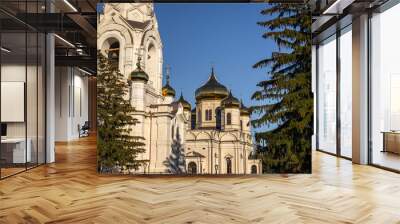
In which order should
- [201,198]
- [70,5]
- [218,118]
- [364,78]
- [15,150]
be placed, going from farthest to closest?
[364,78], [70,5], [15,150], [218,118], [201,198]

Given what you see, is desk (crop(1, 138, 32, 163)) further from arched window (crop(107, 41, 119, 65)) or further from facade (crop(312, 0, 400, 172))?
facade (crop(312, 0, 400, 172))

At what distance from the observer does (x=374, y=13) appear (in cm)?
775

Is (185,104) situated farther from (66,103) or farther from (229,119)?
(66,103)

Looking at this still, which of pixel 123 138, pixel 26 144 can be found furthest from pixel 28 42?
pixel 123 138

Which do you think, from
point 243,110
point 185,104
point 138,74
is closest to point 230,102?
point 243,110

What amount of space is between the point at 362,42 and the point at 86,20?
6.22 m

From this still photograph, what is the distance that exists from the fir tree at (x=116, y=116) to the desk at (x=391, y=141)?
463 cm

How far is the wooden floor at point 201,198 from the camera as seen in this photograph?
3.89 metres

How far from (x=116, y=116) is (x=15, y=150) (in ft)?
6.65

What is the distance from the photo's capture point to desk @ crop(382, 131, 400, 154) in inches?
274

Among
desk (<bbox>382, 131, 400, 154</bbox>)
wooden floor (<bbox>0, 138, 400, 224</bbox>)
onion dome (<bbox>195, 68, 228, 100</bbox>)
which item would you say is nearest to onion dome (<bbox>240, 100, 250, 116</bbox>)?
onion dome (<bbox>195, 68, 228, 100</bbox>)

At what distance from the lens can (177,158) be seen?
6109mm

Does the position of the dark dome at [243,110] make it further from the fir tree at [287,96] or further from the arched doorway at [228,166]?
Result: the arched doorway at [228,166]

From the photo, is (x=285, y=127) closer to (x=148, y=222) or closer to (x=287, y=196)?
(x=287, y=196)
